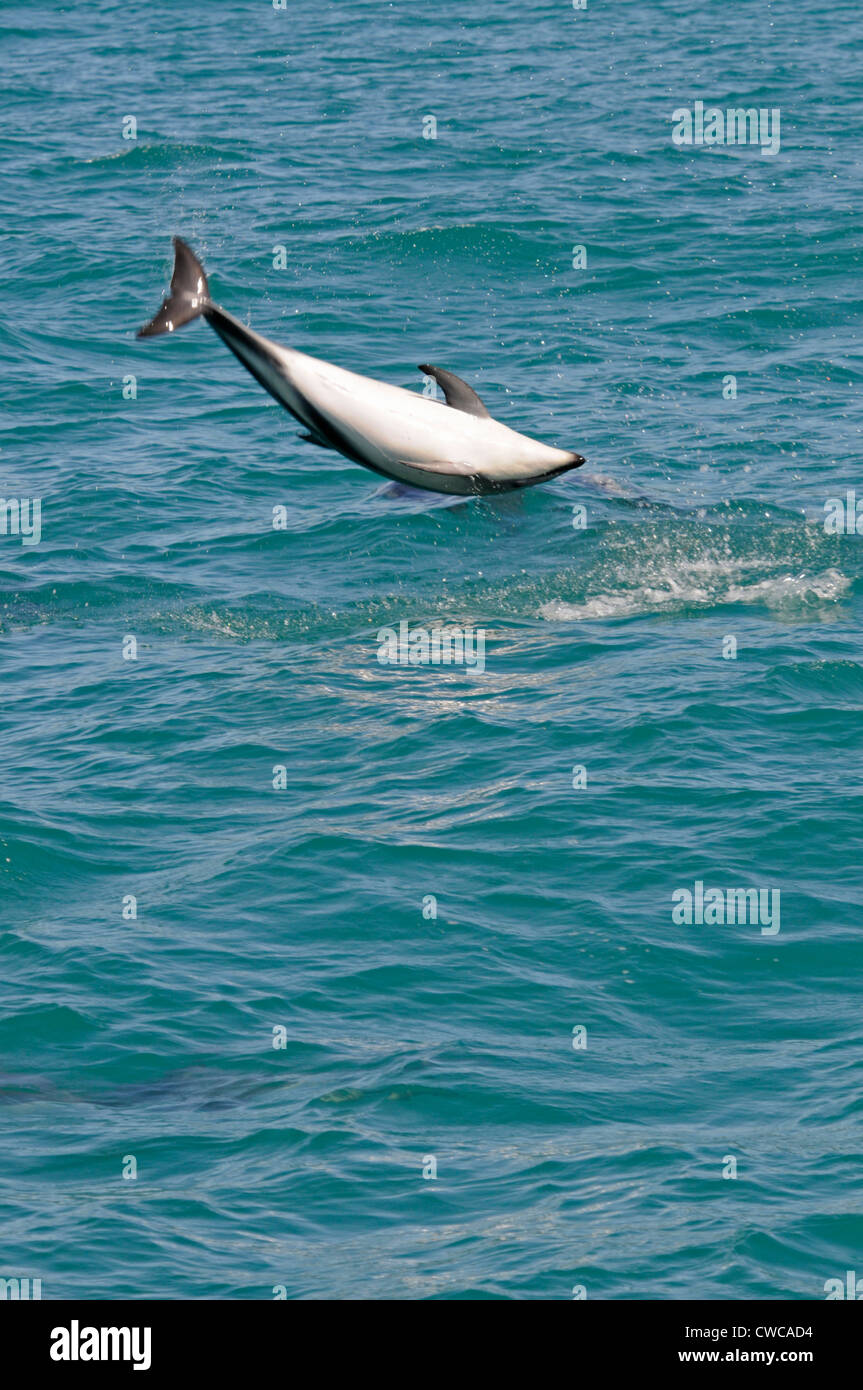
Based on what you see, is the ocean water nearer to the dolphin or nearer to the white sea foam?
the white sea foam

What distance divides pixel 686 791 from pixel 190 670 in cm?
733

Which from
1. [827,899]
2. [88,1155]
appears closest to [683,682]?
[827,899]

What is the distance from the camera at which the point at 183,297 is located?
1141 centimetres

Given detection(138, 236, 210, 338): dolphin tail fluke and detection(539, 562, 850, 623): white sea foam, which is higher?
detection(539, 562, 850, 623): white sea foam

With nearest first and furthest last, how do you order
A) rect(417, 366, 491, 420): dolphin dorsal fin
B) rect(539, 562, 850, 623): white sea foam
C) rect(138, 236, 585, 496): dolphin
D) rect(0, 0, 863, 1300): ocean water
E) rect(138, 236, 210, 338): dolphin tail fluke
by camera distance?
rect(138, 236, 585, 496): dolphin < rect(138, 236, 210, 338): dolphin tail fluke < rect(417, 366, 491, 420): dolphin dorsal fin < rect(0, 0, 863, 1300): ocean water < rect(539, 562, 850, 623): white sea foam

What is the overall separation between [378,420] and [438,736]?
49.1 ft

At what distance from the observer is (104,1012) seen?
2077cm

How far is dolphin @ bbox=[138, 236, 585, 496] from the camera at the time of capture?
10844mm

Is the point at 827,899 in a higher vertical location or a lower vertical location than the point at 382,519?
lower

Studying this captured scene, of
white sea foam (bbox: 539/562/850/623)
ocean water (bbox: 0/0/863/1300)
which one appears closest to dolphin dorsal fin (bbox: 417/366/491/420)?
ocean water (bbox: 0/0/863/1300)

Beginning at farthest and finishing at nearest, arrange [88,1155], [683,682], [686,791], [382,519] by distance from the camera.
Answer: [382,519]
[683,682]
[686,791]
[88,1155]

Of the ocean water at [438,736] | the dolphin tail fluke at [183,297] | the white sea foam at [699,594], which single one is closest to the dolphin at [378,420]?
the dolphin tail fluke at [183,297]
